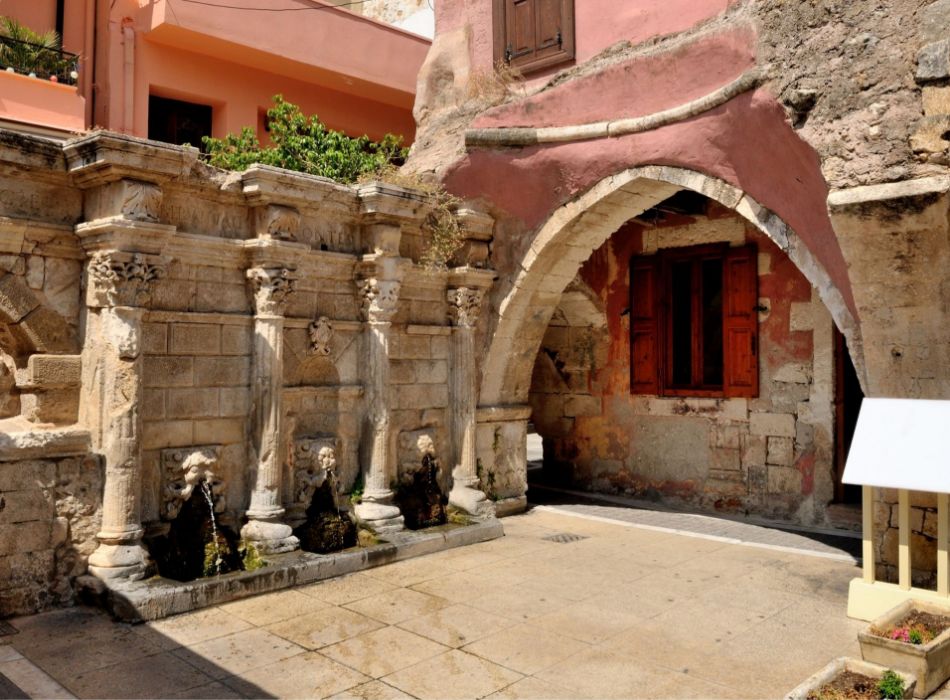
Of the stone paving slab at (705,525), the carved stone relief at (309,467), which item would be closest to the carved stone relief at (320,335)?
the carved stone relief at (309,467)

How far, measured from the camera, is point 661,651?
15.0 ft

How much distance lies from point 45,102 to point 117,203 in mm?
5556

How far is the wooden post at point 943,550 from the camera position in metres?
4.73

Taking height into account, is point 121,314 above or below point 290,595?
above

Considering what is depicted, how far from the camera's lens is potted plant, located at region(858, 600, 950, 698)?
3971 millimetres

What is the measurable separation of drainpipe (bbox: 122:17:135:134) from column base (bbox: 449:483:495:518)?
6.76 metres

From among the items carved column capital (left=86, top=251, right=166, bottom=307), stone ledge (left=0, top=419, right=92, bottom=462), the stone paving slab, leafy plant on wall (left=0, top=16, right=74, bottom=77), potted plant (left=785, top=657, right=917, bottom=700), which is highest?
leafy plant on wall (left=0, top=16, right=74, bottom=77)

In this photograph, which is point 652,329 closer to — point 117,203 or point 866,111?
point 866,111

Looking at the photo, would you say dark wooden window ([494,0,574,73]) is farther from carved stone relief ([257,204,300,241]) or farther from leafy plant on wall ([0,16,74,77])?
leafy plant on wall ([0,16,74,77])

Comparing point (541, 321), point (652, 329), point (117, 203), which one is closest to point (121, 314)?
point (117, 203)

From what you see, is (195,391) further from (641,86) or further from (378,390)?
(641,86)

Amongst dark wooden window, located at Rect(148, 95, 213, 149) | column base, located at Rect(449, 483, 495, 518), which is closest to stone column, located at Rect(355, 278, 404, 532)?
column base, located at Rect(449, 483, 495, 518)

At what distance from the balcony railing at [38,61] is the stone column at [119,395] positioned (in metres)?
5.75

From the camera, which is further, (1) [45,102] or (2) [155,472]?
(1) [45,102]
